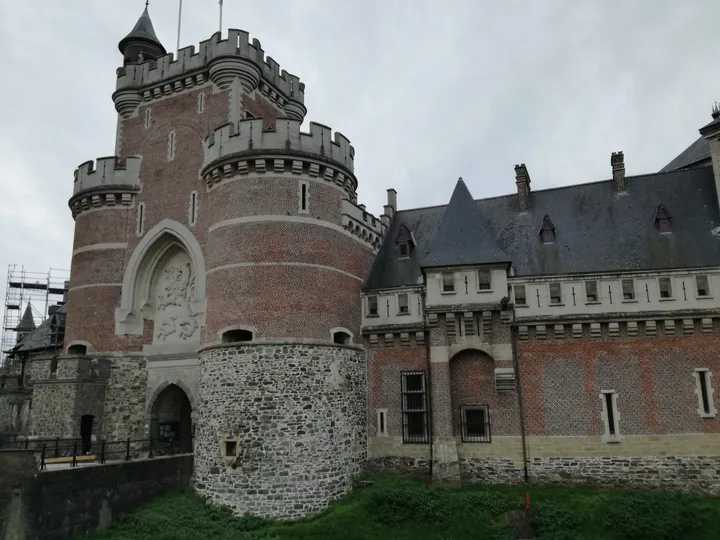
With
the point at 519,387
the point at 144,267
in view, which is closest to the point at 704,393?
the point at 519,387

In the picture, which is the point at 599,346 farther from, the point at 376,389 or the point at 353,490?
the point at 353,490

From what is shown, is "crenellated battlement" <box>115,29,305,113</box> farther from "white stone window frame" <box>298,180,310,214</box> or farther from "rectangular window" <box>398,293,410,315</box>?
"rectangular window" <box>398,293,410,315</box>

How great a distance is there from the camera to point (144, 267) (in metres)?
25.2

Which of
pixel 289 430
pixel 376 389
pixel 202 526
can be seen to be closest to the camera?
pixel 202 526

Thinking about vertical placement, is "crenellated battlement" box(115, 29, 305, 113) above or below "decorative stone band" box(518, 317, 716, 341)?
above

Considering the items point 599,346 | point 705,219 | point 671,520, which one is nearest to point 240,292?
point 599,346

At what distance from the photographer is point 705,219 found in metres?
21.0

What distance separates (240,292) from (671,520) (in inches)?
587

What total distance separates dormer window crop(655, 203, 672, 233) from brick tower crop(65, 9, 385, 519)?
437 inches

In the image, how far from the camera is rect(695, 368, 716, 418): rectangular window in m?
18.5

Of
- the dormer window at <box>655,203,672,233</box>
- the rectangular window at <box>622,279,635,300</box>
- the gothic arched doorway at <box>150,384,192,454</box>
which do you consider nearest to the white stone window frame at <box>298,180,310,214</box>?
the gothic arched doorway at <box>150,384,192,454</box>

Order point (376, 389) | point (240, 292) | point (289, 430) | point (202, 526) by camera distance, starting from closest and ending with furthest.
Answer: point (202, 526) < point (289, 430) < point (240, 292) < point (376, 389)

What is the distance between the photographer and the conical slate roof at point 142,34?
28.8 meters

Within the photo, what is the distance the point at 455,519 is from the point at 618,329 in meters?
8.63
